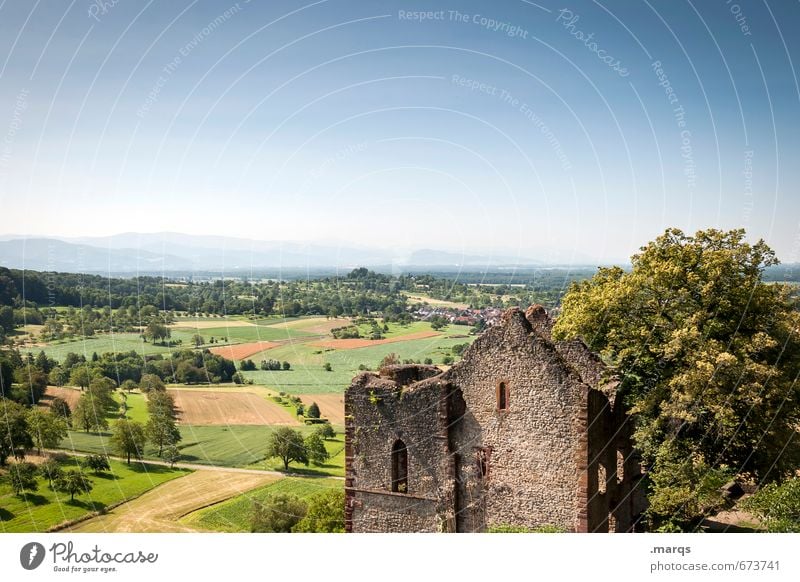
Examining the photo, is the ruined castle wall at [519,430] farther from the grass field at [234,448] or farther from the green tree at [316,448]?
the grass field at [234,448]

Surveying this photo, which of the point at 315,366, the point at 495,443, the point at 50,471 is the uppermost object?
the point at 495,443

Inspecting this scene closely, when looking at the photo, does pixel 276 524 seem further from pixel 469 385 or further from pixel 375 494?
pixel 469 385

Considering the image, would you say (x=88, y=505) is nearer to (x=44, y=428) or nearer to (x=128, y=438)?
(x=44, y=428)

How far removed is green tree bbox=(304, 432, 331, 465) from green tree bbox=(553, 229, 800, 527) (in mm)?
26765

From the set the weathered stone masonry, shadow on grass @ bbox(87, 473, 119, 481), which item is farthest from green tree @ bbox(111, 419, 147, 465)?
the weathered stone masonry

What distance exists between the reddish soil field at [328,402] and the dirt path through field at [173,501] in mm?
5734

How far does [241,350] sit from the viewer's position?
47.8 m

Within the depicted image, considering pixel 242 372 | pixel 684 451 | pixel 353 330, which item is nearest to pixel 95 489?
pixel 242 372

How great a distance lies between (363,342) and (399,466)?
20.5m

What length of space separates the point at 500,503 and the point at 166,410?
97.0ft

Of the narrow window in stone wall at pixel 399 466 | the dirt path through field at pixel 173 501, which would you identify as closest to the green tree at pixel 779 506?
the narrow window in stone wall at pixel 399 466

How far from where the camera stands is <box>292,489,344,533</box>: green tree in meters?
31.4

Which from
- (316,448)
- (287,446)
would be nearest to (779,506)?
(316,448)

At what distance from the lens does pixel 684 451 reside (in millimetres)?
20312
